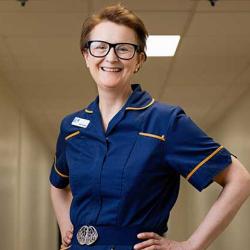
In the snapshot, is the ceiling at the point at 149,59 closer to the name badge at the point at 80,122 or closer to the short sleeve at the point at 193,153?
the name badge at the point at 80,122

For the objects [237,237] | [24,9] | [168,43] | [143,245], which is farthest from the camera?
[237,237]

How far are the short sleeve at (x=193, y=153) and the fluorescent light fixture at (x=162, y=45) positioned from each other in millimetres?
2905

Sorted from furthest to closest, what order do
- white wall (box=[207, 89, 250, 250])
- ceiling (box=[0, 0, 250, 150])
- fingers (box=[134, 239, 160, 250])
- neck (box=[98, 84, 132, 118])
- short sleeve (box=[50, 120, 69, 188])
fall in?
1. white wall (box=[207, 89, 250, 250])
2. ceiling (box=[0, 0, 250, 150])
3. short sleeve (box=[50, 120, 69, 188])
4. neck (box=[98, 84, 132, 118])
5. fingers (box=[134, 239, 160, 250])

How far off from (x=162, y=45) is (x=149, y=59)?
47cm

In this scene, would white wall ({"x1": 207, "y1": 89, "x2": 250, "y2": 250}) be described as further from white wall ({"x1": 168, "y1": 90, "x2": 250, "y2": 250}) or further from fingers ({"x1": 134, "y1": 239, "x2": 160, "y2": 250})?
fingers ({"x1": 134, "y1": 239, "x2": 160, "y2": 250})

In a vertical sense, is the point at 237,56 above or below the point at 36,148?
above

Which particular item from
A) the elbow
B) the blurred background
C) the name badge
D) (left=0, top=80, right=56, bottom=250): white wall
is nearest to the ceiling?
the blurred background

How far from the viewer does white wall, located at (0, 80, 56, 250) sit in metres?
5.49

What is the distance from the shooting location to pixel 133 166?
1.41 m

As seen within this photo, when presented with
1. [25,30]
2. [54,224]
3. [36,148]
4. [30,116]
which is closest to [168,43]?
[25,30]

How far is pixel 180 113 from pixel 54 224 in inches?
383

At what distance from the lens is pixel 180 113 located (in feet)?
4.82

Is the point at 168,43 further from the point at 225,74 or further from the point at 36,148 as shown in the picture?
the point at 36,148

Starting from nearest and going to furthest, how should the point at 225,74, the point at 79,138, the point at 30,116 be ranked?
the point at 79,138, the point at 225,74, the point at 30,116
